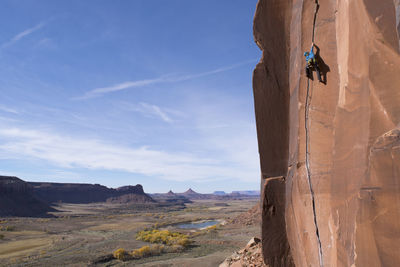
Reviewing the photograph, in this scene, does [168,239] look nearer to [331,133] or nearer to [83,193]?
[331,133]

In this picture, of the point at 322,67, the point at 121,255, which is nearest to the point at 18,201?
the point at 121,255

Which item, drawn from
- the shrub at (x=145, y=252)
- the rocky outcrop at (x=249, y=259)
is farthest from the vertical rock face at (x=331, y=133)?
the shrub at (x=145, y=252)

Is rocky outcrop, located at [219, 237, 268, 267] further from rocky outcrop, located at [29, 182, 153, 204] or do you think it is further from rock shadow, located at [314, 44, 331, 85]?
rocky outcrop, located at [29, 182, 153, 204]

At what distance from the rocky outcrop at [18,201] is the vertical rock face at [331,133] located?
100524 mm

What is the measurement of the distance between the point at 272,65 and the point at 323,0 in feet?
6.58

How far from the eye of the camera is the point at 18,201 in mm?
99312

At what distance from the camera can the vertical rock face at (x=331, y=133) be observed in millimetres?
3176

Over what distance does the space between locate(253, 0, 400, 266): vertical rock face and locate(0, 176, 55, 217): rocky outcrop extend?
100524 mm

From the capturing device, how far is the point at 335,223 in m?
4.04

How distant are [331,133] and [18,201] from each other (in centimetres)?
11947

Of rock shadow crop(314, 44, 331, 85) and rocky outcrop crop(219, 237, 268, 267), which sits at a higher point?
rock shadow crop(314, 44, 331, 85)

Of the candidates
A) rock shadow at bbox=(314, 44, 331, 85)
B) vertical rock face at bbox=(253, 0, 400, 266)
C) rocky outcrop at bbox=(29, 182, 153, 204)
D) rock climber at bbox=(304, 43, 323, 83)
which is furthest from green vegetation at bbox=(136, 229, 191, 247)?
rocky outcrop at bbox=(29, 182, 153, 204)

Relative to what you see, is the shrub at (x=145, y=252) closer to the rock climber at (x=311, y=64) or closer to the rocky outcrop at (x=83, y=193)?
the rock climber at (x=311, y=64)

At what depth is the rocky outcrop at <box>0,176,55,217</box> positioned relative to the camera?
3575 inches
